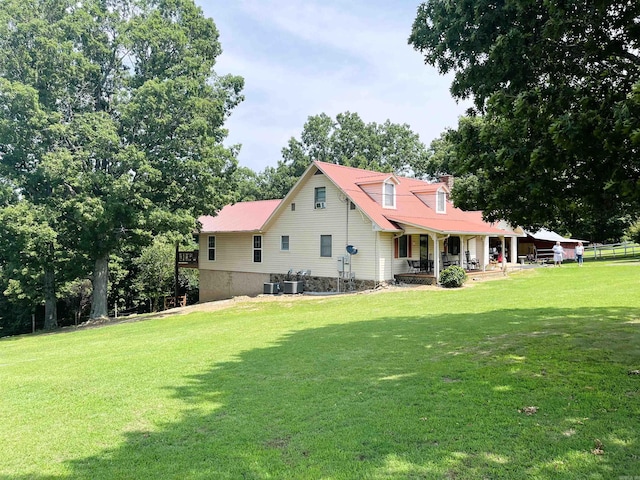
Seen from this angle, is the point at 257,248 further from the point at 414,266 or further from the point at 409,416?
the point at 409,416

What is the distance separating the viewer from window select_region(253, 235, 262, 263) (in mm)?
28062

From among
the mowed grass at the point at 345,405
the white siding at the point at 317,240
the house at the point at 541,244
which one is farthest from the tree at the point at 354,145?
the mowed grass at the point at 345,405

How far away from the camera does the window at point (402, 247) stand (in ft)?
76.7

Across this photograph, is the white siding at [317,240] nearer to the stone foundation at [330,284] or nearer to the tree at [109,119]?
the stone foundation at [330,284]

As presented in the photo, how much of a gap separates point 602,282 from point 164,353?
17272 millimetres

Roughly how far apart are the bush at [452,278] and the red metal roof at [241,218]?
444 inches

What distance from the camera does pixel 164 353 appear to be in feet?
32.4

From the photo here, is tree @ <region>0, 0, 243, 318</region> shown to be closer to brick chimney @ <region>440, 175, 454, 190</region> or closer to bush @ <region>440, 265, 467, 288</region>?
bush @ <region>440, 265, 467, 288</region>

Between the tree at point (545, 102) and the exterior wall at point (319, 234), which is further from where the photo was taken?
the exterior wall at point (319, 234)

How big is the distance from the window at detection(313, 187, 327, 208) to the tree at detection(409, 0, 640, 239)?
16.1 m

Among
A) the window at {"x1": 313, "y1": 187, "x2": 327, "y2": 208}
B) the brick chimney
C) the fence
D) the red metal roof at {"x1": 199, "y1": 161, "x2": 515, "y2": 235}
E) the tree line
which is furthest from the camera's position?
the fence

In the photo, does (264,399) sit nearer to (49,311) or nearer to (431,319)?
(431,319)

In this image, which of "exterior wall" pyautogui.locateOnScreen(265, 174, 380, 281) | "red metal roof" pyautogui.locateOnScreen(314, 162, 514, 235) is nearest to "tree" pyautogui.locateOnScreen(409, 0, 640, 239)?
"red metal roof" pyautogui.locateOnScreen(314, 162, 514, 235)

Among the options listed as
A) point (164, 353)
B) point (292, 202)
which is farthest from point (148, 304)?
point (164, 353)
